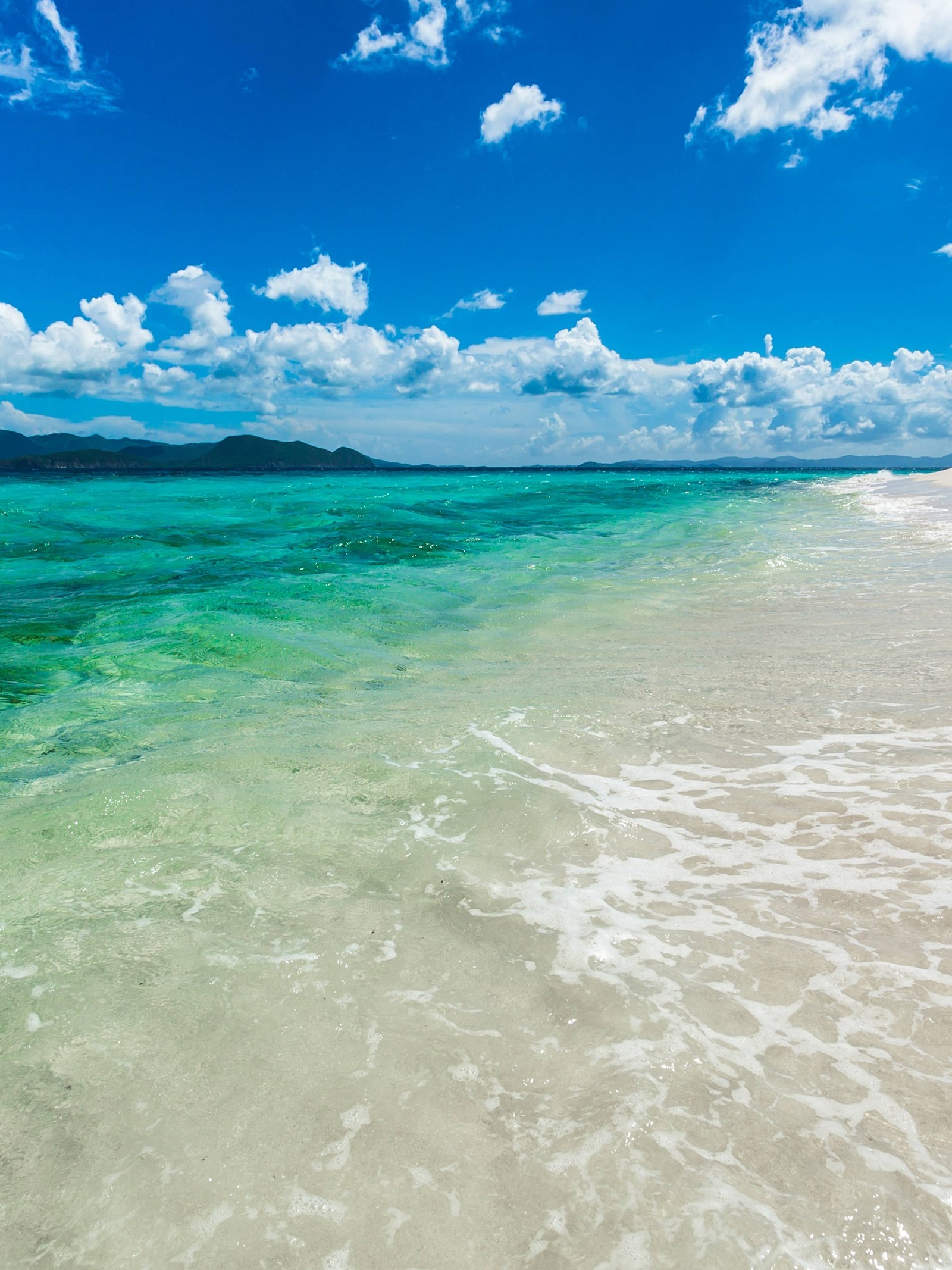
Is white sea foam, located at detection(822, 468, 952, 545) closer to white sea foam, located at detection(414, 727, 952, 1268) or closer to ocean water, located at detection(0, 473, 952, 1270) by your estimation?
ocean water, located at detection(0, 473, 952, 1270)

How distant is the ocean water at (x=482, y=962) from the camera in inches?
83.0

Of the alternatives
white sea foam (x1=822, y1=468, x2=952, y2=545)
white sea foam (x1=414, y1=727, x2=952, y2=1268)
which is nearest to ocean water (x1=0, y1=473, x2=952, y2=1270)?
A: white sea foam (x1=414, y1=727, x2=952, y2=1268)

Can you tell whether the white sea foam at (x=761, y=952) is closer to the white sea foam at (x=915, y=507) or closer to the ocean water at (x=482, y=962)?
the ocean water at (x=482, y=962)

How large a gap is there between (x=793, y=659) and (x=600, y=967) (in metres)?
5.43

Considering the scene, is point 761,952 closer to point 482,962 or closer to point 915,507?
point 482,962

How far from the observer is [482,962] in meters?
3.14

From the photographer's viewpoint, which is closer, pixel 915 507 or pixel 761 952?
pixel 761 952

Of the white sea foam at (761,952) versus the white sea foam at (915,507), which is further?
the white sea foam at (915,507)

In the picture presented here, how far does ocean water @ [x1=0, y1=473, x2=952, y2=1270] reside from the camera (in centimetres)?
211

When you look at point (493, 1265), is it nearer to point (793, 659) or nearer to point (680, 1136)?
point (680, 1136)

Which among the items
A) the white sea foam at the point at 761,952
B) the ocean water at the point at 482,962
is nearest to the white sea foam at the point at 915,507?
the ocean water at the point at 482,962

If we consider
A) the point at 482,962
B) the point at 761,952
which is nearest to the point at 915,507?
the point at 761,952

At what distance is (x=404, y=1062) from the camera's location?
261 centimetres

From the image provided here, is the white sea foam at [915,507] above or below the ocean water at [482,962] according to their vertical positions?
above
